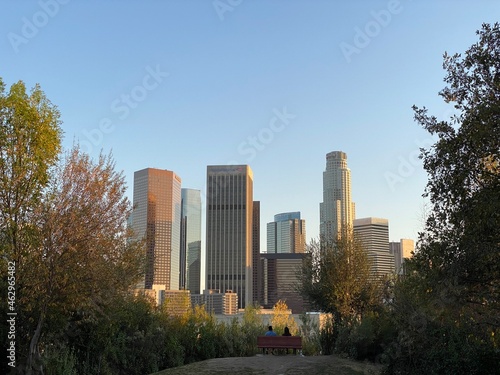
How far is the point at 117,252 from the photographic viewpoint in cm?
1739

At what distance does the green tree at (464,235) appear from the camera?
12445mm

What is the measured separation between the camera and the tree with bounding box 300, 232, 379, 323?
2725 cm

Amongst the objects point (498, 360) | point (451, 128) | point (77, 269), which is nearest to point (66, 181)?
point (77, 269)

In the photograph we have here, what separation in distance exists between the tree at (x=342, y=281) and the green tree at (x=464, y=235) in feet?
40.8

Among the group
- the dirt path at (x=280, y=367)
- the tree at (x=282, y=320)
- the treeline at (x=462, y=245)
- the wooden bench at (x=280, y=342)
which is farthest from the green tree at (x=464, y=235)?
the tree at (x=282, y=320)

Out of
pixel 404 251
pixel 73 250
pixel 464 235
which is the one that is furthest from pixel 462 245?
pixel 404 251

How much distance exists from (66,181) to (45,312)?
385cm

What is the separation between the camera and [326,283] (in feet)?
90.7

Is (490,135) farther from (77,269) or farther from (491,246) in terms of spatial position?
(77,269)

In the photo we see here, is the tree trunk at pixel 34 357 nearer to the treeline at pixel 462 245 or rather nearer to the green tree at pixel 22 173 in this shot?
the green tree at pixel 22 173

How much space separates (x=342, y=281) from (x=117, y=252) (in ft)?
45.3

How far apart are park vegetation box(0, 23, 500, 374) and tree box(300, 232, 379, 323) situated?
20.8ft

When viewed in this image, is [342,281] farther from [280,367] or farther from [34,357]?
[34,357]

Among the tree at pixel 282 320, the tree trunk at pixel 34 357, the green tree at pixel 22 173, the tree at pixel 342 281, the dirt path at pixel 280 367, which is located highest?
the green tree at pixel 22 173
